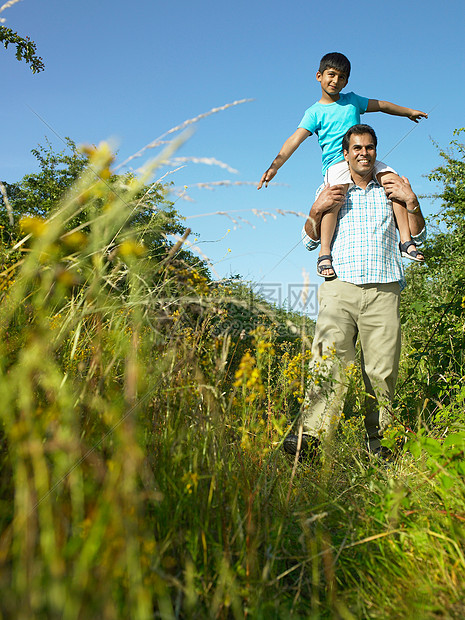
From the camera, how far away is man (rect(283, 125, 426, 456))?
2990 mm

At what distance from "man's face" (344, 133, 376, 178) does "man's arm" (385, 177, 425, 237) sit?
7.1 inches

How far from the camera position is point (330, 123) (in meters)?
3.65

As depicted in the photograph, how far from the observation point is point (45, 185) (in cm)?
→ 2233

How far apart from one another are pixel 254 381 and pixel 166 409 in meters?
0.40

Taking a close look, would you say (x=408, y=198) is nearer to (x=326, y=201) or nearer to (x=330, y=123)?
(x=326, y=201)

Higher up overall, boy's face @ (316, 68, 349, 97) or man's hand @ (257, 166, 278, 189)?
boy's face @ (316, 68, 349, 97)

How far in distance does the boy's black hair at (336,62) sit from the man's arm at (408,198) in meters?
1.33

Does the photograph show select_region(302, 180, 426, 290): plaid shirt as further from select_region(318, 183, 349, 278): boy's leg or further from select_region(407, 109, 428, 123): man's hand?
select_region(407, 109, 428, 123): man's hand

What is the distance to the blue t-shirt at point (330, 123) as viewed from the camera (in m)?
3.62

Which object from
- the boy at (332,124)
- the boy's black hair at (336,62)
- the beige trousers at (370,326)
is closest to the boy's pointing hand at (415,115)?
the boy at (332,124)

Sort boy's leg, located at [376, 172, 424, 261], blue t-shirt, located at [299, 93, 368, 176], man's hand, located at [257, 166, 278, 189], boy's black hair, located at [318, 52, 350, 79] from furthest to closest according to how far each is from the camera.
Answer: boy's black hair, located at [318, 52, 350, 79]
blue t-shirt, located at [299, 93, 368, 176]
man's hand, located at [257, 166, 278, 189]
boy's leg, located at [376, 172, 424, 261]

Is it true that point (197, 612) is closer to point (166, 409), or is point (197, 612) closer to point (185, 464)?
point (185, 464)

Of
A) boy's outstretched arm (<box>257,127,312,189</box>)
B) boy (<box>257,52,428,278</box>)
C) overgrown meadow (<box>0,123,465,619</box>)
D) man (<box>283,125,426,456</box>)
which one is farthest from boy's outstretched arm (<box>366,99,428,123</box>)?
overgrown meadow (<box>0,123,465,619</box>)

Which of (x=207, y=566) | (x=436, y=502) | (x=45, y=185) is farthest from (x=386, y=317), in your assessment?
(x=45, y=185)
